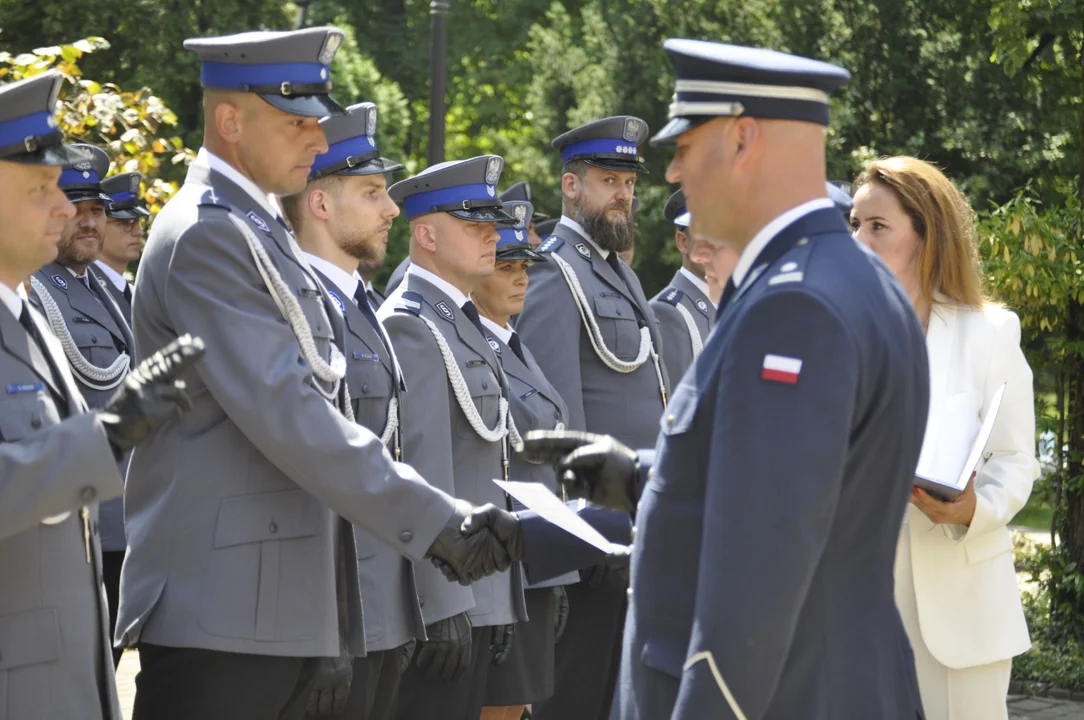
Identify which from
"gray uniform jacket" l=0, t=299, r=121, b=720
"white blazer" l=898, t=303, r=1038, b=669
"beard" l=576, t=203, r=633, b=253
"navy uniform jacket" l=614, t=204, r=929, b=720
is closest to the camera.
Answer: "navy uniform jacket" l=614, t=204, r=929, b=720

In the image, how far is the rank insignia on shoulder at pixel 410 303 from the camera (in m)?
5.27

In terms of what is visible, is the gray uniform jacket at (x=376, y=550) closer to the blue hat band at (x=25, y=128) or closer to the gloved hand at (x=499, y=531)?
the gloved hand at (x=499, y=531)

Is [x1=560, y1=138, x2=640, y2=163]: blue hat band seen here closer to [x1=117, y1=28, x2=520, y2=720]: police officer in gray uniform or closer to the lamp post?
[x1=117, y1=28, x2=520, y2=720]: police officer in gray uniform

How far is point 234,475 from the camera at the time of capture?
11.8 feet

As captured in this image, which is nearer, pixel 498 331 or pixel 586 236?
pixel 498 331

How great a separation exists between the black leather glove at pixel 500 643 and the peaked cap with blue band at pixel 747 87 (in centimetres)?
306

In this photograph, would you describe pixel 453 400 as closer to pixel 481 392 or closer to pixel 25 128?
pixel 481 392

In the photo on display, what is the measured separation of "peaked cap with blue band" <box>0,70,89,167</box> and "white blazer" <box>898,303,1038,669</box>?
8.03 feet

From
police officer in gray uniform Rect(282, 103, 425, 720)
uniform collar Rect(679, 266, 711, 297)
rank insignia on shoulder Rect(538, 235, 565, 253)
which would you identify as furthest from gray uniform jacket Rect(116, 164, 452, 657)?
uniform collar Rect(679, 266, 711, 297)

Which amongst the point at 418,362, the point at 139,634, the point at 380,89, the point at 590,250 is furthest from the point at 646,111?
the point at 139,634

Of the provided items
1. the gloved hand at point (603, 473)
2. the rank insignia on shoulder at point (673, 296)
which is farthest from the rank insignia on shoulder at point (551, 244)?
the gloved hand at point (603, 473)

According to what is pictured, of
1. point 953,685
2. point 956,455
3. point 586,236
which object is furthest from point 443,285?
point 953,685

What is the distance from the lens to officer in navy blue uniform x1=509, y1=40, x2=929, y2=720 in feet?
7.86

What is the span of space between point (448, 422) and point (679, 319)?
7.98 ft
